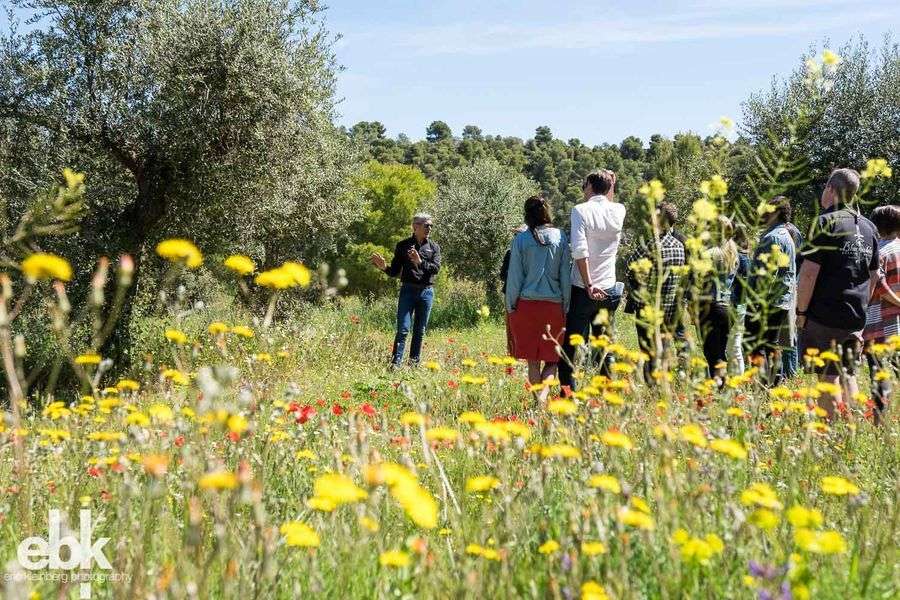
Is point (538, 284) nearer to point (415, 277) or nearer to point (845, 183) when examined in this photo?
point (845, 183)

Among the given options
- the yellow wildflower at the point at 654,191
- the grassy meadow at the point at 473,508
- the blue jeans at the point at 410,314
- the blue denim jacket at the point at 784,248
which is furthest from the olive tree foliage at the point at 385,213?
the yellow wildflower at the point at 654,191

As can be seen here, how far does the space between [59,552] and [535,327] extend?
438 centimetres

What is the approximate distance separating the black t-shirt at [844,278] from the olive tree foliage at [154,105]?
703cm

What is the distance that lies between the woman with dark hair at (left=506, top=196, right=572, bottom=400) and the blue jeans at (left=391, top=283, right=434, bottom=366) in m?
3.02

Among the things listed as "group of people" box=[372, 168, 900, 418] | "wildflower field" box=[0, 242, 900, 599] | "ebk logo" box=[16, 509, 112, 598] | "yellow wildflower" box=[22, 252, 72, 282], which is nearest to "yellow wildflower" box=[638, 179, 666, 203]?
"wildflower field" box=[0, 242, 900, 599]

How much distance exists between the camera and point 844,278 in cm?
493

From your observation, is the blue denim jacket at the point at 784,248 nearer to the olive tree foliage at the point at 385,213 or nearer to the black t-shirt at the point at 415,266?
the black t-shirt at the point at 415,266

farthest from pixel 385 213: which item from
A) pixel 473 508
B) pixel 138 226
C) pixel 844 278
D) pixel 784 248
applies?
pixel 473 508

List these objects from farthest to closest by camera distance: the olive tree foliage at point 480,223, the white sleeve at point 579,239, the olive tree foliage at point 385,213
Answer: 1. the olive tree foliage at point 385,213
2. the olive tree foliage at point 480,223
3. the white sleeve at point 579,239

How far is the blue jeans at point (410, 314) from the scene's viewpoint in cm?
931

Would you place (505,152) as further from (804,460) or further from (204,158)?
(804,460)

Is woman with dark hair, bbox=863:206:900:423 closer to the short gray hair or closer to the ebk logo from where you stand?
the short gray hair

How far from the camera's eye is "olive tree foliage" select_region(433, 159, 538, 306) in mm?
23822

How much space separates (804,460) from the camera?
3.22 meters
